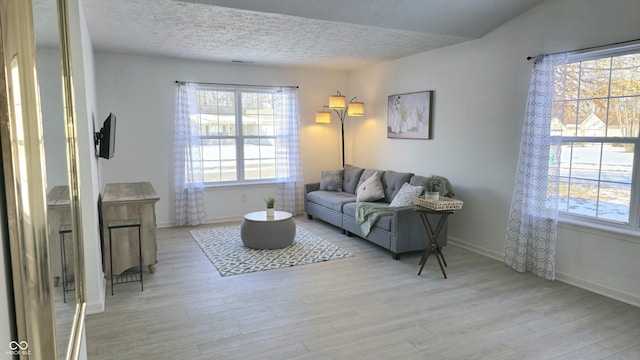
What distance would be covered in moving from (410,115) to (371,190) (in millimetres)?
1257

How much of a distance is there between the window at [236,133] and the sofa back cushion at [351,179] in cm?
126

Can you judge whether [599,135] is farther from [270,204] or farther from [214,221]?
[214,221]

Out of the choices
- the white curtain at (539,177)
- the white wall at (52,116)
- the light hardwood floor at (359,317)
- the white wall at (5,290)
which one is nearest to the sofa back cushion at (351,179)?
the light hardwood floor at (359,317)

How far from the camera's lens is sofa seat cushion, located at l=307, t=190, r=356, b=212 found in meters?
5.83

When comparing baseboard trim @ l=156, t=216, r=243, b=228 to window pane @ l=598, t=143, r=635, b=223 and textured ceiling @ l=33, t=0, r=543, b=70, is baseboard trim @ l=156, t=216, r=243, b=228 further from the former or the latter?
window pane @ l=598, t=143, r=635, b=223

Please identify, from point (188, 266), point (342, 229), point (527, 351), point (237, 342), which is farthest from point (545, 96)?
point (188, 266)

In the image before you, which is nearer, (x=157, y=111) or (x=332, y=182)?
(x=157, y=111)

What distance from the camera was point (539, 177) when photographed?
4039 mm

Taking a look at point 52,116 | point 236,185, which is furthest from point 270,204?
point 52,116

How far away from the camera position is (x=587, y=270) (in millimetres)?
3797

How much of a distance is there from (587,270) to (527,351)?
1551mm

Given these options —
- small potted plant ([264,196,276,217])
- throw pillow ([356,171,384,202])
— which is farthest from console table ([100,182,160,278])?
throw pillow ([356,171,384,202])

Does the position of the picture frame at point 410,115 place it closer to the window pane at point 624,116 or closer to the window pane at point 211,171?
the window pane at point 624,116

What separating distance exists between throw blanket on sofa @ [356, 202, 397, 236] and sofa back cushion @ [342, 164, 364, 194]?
1.29 m
